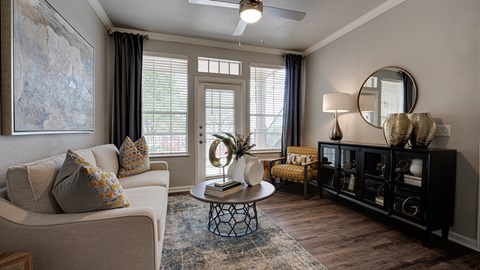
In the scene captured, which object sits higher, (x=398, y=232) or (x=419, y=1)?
(x=419, y=1)

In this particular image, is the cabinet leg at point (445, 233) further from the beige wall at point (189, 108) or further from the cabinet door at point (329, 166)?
the beige wall at point (189, 108)

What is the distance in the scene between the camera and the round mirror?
2.60 meters

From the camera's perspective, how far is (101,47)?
10.3ft

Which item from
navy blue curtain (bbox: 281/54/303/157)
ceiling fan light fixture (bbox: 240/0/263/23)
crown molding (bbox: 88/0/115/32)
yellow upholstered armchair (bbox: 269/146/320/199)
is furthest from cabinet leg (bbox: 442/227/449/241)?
crown molding (bbox: 88/0/115/32)

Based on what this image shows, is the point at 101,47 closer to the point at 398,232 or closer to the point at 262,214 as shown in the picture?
the point at 262,214

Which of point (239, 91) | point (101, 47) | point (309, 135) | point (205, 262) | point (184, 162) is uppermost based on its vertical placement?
point (101, 47)

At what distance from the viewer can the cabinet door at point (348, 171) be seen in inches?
113

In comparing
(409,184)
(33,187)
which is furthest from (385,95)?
(33,187)

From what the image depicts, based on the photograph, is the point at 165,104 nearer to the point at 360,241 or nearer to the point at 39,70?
the point at 39,70

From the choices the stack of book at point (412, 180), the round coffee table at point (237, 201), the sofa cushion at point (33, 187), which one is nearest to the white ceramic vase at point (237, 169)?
the round coffee table at point (237, 201)

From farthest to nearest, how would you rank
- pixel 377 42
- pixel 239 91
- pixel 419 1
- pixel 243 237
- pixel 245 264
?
pixel 239 91 < pixel 377 42 < pixel 419 1 < pixel 243 237 < pixel 245 264

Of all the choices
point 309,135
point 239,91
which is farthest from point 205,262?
point 309,135

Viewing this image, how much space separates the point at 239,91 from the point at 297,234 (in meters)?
2.78

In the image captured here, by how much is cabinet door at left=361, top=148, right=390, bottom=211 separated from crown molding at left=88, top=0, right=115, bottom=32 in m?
3.89
